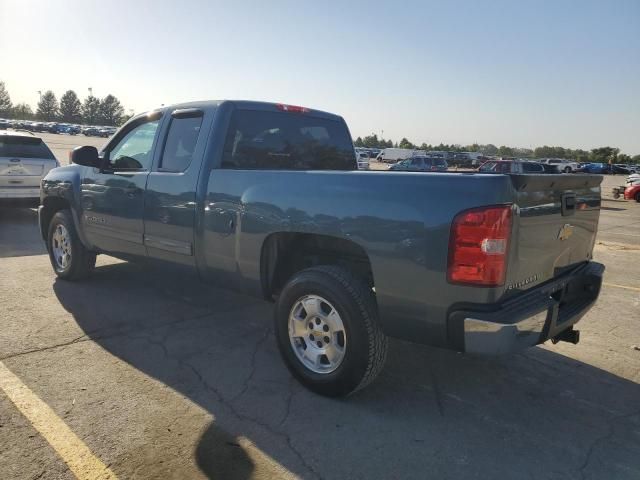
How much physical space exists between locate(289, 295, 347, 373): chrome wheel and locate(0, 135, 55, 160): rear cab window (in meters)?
8.62

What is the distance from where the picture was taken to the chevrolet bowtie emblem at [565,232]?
10.6ft

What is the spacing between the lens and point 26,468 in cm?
252

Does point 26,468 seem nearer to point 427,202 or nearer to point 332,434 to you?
point 332,434

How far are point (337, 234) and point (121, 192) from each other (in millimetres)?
2608

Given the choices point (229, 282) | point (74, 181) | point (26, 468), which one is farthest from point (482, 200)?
point (74, 181)

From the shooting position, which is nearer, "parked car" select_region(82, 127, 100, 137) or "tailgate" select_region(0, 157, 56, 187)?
"tailgate" select_region(0, 157, 56, 187)

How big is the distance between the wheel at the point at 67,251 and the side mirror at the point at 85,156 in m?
0.94

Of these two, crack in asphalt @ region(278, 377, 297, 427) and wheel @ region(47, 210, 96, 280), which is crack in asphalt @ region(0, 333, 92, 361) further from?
crack in asphalt @ region(278, 377, 297, 427)

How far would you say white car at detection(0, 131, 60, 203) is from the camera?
9.53 meters

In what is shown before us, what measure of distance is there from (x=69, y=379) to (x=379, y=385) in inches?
83.3

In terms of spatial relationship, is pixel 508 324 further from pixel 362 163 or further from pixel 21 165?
pixel 362 163

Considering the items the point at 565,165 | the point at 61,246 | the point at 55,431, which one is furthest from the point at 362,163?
the point at 565,165

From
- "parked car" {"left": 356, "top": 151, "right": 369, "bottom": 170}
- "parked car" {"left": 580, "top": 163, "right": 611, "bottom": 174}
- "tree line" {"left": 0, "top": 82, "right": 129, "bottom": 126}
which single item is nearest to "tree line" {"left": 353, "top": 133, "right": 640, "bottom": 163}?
"parked car" {"left": 580, "top": 163, "right": 611, "bottom": 174}

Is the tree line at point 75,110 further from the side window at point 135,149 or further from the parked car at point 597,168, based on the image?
the side window at point 135,149
